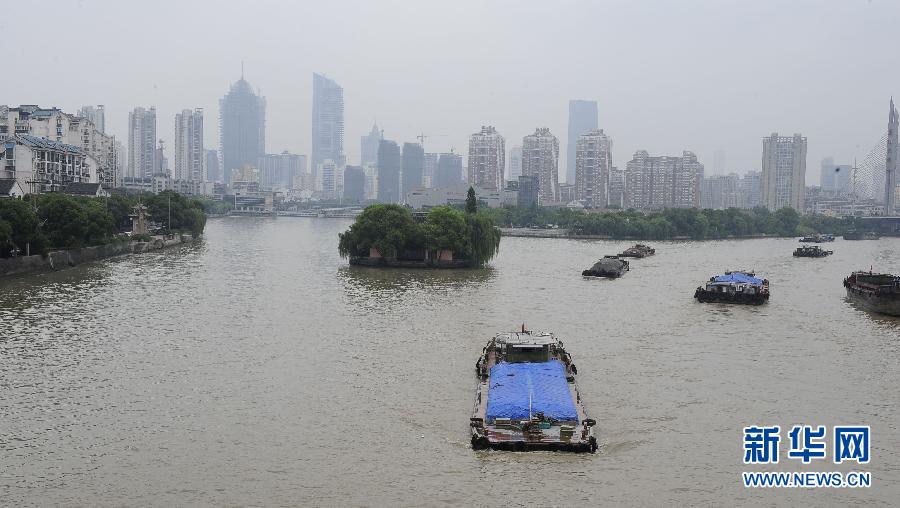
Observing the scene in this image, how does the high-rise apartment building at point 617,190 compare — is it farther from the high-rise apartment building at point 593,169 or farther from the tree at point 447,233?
the tree at point 447,233

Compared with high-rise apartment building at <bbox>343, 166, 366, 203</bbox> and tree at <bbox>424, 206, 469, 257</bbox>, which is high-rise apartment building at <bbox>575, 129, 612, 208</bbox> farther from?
tree at <bbox>424, 206, 469, 257</bbox>

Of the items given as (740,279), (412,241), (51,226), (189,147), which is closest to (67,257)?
(51,226)

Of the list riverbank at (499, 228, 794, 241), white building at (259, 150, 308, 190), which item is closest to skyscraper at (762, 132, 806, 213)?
riverbank at (499, 228, 794, 241)

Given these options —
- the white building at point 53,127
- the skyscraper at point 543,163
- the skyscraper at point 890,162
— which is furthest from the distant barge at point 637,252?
the skyscraper at point 543,163

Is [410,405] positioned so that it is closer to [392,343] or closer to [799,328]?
[392,343]

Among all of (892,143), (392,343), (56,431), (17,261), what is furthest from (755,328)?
(892,143)

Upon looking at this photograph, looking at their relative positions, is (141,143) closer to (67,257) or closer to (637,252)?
(637,252)
